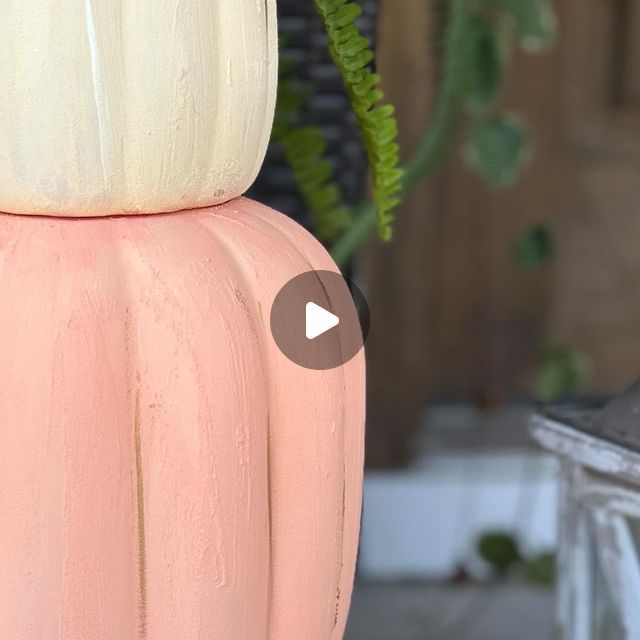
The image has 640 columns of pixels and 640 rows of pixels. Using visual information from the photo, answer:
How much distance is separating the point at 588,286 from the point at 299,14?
135 cm

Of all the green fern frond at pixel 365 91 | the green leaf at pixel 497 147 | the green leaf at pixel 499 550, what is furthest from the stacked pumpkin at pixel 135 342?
the green leaf at pixel 499 550

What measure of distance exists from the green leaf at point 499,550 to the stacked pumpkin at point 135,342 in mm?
1278

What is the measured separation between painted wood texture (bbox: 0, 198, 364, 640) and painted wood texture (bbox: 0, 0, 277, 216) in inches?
1.1

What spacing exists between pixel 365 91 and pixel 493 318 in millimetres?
1501

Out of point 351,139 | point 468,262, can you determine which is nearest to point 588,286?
point 468,262

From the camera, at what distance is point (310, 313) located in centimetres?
72

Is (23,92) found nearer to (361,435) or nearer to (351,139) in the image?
(361,435)

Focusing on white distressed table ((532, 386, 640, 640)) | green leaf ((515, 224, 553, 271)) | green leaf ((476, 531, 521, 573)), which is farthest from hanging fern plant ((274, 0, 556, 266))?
green leaf ((476, 531, 521, 573))

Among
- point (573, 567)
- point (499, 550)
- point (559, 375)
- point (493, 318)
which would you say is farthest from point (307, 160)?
point (493, 318)

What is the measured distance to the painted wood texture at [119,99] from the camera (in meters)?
0.64

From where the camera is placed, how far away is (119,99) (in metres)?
0.65

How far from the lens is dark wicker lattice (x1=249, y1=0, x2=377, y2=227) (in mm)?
1147

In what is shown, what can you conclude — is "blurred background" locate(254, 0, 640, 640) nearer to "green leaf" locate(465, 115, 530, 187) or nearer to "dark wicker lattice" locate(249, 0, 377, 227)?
"green leaf" locate(465, 115, 530, 187)
